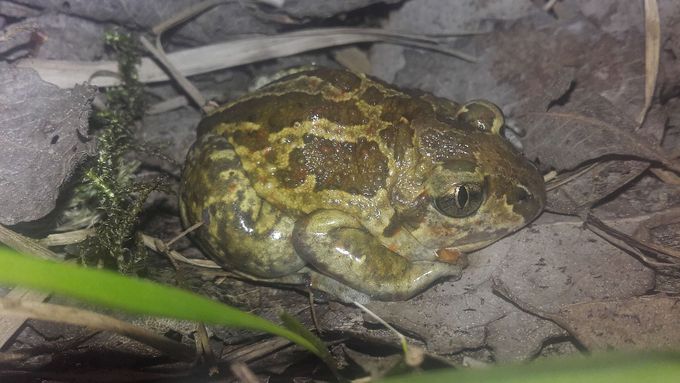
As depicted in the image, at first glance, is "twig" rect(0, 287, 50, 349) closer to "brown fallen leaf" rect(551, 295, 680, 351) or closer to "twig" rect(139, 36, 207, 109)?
"twig" rect(139, 36, 207, 109)

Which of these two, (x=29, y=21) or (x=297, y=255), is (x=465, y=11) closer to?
(x=297, y=255)

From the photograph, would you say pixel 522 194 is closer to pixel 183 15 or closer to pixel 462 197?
pixel 462 197

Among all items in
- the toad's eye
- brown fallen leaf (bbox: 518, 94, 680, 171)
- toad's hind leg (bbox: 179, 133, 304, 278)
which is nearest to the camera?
the toad's eye

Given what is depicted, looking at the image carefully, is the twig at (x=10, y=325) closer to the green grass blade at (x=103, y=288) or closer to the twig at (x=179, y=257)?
the twig at (x=179, y=257)

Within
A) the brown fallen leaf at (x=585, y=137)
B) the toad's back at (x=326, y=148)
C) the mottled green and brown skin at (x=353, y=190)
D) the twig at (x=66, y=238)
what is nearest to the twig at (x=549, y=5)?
the brown fallen leaf at (x=585, y=137)

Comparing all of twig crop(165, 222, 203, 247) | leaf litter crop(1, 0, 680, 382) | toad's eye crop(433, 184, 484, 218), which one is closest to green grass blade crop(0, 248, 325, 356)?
leaf litter crop(1, 0, 680, 382)

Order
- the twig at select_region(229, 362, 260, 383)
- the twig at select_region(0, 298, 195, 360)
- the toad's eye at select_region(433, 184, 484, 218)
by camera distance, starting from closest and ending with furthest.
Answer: the twig at select_region(0, 298, 195, 360) → the twig at select_region(229, 362, 260, 383) → the toad's eye at select_region(433, 184, 484, 218)
